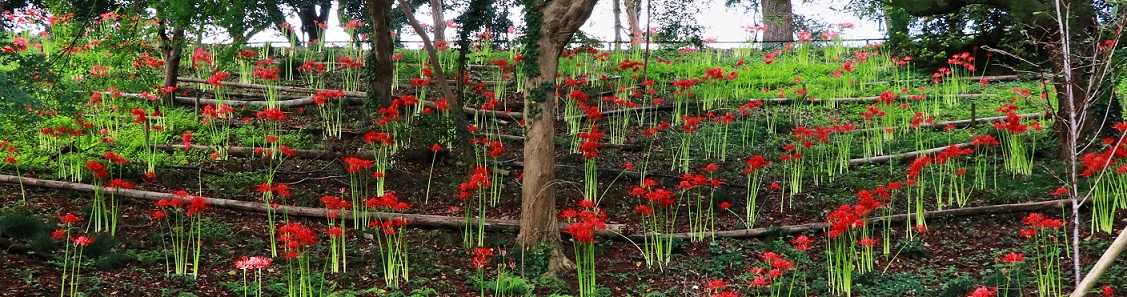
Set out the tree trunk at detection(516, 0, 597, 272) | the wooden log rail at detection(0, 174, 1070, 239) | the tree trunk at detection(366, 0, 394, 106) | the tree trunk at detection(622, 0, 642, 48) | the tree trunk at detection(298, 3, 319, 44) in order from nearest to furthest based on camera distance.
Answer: the tree trunk at detection(516, 0, 597, 272) < the wooden log rail at detection(0, 174, 1070, 239) < the tree trunk at detection(366, 0, 394, 106) < the tree trunk at detection(622, 0, 642, 48) < the tree trunk at detection(298, 3, 319, 44)

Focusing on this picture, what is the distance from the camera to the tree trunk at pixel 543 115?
706 centimetres

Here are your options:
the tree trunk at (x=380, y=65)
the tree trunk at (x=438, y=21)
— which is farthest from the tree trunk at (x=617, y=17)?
the tree trunk at (x=380, y=65)

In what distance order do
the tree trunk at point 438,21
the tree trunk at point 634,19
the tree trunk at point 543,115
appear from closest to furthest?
the tree trunk at point 543,115 → the tree trunk at point 438,21 → the tree trunk at point 634,19

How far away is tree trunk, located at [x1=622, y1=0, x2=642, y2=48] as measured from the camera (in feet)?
53.8

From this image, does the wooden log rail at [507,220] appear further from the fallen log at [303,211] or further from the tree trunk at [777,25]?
the tree trunk at [777,25]

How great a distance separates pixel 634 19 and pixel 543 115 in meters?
14.6

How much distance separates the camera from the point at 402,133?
10023 mm

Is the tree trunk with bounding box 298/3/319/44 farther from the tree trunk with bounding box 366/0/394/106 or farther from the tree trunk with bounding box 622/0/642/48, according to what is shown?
the tree trunk with bounding box 366/0/394/106

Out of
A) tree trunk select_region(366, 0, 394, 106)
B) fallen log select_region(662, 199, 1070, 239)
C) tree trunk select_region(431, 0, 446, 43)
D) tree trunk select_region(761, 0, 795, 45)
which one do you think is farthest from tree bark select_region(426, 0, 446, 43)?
fallen log select_region(662, 199, 1070, 239)

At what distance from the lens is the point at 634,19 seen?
70.2 feet

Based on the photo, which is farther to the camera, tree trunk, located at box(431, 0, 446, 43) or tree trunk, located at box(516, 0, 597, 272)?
tree trunk, located at box(431, 0, 446, 43)

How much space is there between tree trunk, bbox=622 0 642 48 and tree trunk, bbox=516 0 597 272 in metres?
9.24

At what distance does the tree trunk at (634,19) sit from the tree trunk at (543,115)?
30.3ft

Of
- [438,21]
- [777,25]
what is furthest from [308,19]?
[777,25]
